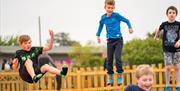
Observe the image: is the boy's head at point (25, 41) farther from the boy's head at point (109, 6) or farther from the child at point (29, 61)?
the boy's head at point (109, 6)

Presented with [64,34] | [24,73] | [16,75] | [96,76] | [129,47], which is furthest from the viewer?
[64,34]

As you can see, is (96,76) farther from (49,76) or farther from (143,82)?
(143,82)

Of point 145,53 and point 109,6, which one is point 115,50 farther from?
point 145,53

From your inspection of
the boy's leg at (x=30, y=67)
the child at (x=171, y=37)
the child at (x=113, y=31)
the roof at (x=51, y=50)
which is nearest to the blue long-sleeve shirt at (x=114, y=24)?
the child at (x=113, y=31)

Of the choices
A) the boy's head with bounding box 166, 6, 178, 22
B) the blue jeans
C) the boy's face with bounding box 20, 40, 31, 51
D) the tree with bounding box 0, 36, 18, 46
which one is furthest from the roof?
the boy's head with bounding box 166, 6, 178, 22

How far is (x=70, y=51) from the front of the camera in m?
60.9

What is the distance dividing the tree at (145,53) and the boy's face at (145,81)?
1517 inches

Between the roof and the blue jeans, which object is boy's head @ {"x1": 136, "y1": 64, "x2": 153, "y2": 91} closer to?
the blue jeans

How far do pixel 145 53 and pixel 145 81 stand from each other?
1612 inches

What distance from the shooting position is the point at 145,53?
45.8 meters

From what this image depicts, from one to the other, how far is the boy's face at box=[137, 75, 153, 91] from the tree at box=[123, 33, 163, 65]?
1517 inches

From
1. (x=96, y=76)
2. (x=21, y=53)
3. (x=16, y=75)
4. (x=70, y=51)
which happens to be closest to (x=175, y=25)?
(x=21, y=53)

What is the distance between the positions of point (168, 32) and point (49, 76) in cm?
560

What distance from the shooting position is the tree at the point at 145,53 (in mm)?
44119
